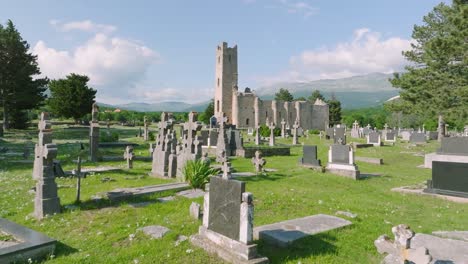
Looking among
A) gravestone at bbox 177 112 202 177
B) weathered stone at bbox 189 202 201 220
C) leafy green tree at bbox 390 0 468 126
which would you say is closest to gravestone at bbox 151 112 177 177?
gravestone at bbox 177 112 202 177

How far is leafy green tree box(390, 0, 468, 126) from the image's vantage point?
22.0m

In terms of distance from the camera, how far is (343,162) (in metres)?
14.5

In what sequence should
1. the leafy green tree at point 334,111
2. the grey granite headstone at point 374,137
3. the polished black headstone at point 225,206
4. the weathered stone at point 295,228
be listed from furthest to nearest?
the leafy green tree at point 334,111 → the grey granite headstone at point 374,137 → the weathered stone at point 295,228 → the polished black headstone at point 225,206

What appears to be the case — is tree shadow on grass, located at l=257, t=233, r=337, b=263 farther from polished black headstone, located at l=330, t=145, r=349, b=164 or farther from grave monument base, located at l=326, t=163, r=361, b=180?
polished black headstone, located at l=330, t=145, r=349, b=164

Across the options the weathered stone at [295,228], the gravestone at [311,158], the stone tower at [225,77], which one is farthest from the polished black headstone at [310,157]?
the stone tower at [225,77]

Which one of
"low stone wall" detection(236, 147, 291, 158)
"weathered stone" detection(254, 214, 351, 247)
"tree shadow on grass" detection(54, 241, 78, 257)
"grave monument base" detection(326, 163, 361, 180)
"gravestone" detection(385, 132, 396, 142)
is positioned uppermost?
"gravestone" detection(385, 132, 396, 142)

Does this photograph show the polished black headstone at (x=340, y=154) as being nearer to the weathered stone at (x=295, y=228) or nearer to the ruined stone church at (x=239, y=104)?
the weathered stone at (x=295, y=228)

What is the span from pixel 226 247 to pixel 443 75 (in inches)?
1022

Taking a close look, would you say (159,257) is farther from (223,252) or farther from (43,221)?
(43,221)

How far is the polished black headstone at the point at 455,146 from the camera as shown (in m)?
15.2

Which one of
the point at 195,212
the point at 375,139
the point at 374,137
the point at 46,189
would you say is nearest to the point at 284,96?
the point at 374,137

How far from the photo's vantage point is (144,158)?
18.1 metres

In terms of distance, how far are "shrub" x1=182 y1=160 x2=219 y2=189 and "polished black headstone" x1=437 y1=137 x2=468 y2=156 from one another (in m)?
12.2

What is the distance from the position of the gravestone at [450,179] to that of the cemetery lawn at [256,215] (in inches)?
31.1
